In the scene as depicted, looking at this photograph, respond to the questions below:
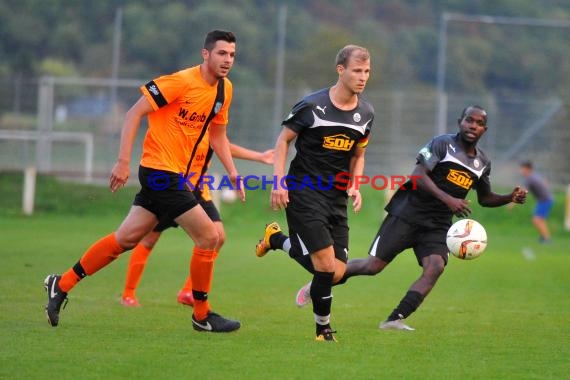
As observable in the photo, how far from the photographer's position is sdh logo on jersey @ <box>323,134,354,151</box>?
8406 mm

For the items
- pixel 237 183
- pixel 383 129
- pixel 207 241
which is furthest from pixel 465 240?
→ pixel 383 129

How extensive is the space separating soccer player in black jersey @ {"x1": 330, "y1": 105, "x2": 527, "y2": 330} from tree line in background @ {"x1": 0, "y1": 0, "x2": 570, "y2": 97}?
24.5 m

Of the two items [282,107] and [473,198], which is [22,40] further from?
[473,198]

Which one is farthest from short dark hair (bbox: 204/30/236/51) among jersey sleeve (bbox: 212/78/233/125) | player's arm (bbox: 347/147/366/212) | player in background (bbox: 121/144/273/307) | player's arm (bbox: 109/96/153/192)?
player in background (bbox: 121/144/273/307)

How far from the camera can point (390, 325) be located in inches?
363

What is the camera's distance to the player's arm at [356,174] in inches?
336

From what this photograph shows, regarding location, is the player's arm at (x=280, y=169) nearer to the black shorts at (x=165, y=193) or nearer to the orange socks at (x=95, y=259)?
the black shorts at (x=165, y=193)

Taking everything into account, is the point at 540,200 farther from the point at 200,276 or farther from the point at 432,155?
the point at 200,276

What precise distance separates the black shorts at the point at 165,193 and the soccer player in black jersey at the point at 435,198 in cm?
185

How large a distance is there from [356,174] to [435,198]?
4.46 feet

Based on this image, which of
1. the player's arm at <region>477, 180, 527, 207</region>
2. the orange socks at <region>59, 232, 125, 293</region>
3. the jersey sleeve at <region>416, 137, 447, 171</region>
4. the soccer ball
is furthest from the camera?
the player's arm at <region>477, 180, 527, 207</region>

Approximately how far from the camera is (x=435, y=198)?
31.9 feet

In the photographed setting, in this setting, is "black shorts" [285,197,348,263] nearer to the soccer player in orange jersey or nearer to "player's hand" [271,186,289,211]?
"player's hand" [271,186,289,211]

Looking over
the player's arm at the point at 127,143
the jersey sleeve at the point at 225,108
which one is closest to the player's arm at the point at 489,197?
the jersey sleeve at the point at 225,108
